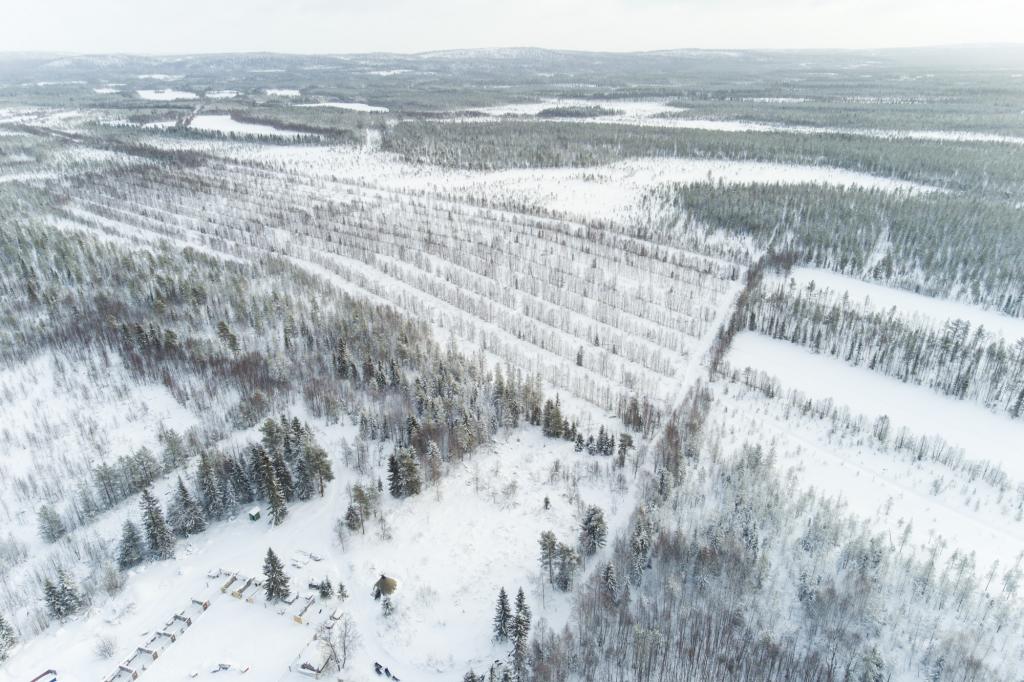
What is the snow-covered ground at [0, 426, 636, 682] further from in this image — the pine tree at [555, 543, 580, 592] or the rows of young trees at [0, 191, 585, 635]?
the rows of young trees at [0, 191, 585, 635]

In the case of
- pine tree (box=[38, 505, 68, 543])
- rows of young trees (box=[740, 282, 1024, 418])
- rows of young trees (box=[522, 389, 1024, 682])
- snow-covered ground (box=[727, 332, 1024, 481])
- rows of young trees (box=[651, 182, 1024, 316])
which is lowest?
pine tree (box=[38, 505, 68, 543])

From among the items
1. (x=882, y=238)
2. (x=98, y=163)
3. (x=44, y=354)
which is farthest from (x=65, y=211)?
(x=882, y=238)

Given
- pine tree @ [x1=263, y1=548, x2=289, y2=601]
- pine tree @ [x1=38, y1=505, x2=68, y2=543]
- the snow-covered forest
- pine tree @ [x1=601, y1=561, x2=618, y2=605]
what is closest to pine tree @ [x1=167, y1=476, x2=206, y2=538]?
the snow-covered forest

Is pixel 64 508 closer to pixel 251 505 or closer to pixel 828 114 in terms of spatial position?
pixel 251 505

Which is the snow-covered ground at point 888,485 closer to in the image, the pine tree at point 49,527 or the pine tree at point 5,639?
the pine tree at point 5,639

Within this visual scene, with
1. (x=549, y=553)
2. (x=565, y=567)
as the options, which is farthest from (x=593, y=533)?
(x=549, y=553)

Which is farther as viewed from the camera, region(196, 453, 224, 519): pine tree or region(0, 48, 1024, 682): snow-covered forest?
region(196, 453, 224, 519): pine tree
